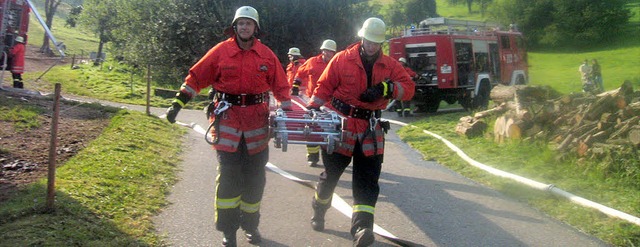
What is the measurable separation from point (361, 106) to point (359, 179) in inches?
27.0

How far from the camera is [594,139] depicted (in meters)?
8.44

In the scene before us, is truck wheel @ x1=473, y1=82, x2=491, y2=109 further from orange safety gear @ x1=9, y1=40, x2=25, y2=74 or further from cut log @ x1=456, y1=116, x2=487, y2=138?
orange safety gear @ x1=9, y1=40, x2=25, y2=74

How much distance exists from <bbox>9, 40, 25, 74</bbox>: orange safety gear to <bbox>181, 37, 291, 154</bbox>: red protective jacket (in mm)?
11290

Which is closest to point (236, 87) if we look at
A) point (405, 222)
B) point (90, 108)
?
point (405, 222)

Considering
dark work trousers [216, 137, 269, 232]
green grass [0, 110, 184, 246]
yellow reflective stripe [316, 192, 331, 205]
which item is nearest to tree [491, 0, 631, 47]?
green grass [0, 110, 184, 246]

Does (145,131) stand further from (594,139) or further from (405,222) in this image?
(594,139)

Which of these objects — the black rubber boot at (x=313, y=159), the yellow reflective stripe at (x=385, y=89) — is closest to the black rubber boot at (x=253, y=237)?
the yellow reflective stripe at (x=385, y=89)

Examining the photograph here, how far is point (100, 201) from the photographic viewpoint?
6.05 metres

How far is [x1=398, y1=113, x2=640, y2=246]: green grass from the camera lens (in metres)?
6.09

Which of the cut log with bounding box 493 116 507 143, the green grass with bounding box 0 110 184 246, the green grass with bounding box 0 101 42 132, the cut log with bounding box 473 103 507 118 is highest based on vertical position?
the cut log with bounding box 473 103 507 118

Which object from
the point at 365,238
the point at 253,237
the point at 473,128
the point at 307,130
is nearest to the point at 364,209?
the point at 365,238

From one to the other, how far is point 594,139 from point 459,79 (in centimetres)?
1028

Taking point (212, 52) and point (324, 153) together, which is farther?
point (324, 153)

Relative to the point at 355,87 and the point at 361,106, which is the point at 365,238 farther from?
the point at 355,87
